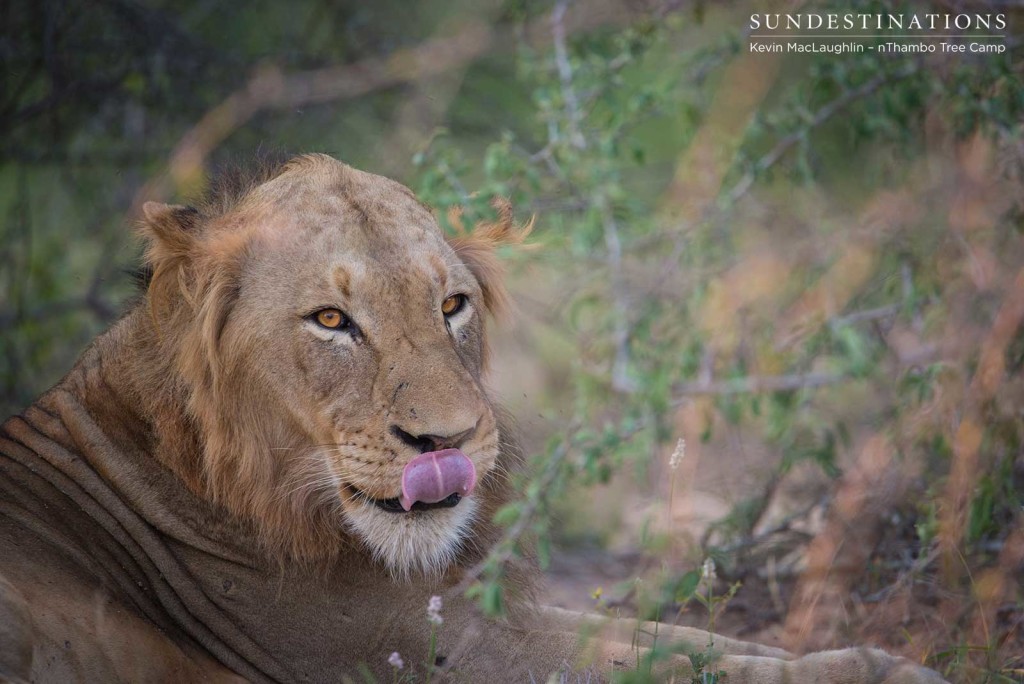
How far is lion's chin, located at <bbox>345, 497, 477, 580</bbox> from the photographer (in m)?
3.64

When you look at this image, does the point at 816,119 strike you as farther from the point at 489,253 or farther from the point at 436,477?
the point at 436,477

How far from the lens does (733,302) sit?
506cm

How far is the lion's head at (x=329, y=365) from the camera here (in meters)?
3.61

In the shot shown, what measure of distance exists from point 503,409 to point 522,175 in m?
1.38

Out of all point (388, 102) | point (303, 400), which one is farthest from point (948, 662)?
point (388, 102)

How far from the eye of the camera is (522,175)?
17.3ft

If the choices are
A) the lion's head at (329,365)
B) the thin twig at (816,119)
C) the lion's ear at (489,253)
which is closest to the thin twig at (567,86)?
the thin twig at (816,119)

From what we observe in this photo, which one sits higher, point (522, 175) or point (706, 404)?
point (522, 175)

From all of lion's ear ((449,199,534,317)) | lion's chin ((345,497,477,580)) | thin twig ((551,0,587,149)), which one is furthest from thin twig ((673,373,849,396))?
thin twig ((551,0,587,149))

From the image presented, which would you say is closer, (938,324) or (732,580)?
(938,324)

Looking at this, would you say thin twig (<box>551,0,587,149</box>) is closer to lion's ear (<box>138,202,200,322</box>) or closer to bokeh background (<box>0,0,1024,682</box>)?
bokeh background (<box>0,0,1024,682</box>)

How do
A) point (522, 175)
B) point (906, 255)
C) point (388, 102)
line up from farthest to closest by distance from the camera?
point (388, 102)
point (522, 175)
point (906, 255)

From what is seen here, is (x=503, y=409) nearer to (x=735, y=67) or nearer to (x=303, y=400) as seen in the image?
(x=303, y=400)

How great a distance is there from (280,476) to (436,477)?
657 mm
